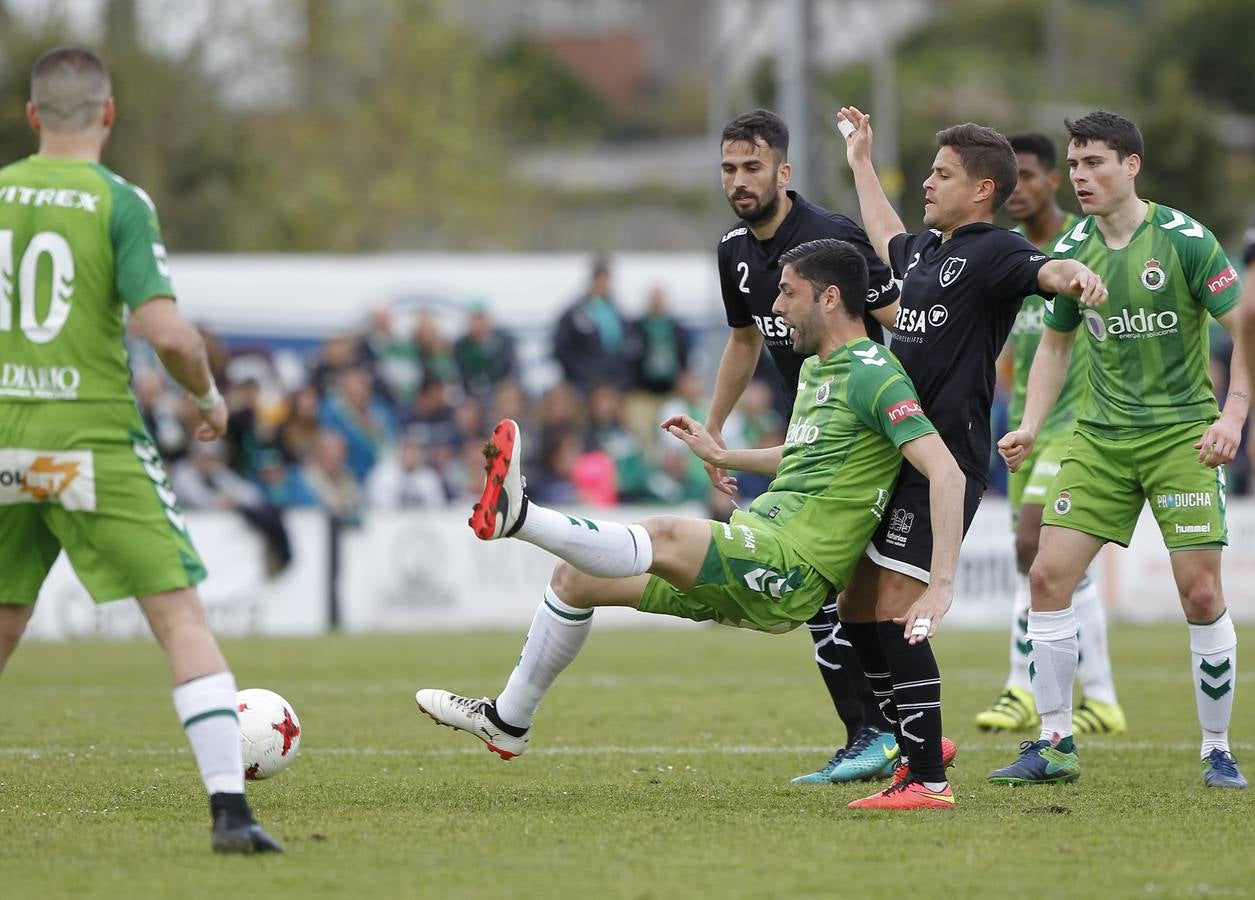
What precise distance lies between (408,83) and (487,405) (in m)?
21.4

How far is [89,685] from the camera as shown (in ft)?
39.9

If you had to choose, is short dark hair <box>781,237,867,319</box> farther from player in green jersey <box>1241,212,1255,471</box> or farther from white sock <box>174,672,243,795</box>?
white sock <box>174,672,243,795</box>

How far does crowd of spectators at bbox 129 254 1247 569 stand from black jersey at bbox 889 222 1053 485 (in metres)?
11.2

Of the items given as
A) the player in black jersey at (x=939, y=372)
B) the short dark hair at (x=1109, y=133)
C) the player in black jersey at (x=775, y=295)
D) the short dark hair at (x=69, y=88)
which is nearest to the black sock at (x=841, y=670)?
the player in black jersey at (x=775, y=295)

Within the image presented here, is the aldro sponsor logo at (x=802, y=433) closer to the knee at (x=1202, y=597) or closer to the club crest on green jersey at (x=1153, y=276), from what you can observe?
the club crest on green jersey at (x=1153, y=276)

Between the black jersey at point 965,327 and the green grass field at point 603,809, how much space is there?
59.7 inches

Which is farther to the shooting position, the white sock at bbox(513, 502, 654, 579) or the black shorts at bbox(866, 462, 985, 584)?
the black shorts at bbox(866, 462, 985, 584)

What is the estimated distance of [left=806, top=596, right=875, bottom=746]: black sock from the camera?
8.00 meters

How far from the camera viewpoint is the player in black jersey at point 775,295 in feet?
25.2

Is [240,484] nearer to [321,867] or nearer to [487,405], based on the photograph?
[487,405]

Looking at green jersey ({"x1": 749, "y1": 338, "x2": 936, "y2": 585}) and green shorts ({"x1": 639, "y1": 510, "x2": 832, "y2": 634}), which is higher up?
green jersey ({"x1": 749, "y1": 338, "x2": 936, "y2": 585})

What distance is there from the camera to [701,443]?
7.24 meters

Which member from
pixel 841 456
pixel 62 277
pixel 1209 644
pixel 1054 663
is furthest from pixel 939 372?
pixel 62 277

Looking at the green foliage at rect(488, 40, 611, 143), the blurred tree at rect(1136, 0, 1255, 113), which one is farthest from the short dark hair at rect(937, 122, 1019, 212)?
the blurred tree at rect(1136, 0, 1255, 113)
